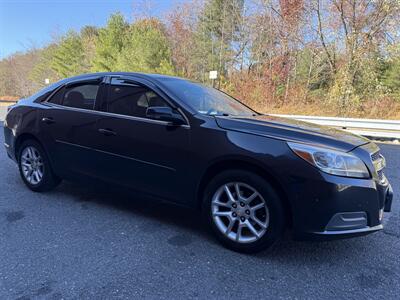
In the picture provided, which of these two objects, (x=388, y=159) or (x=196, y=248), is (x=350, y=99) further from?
(x=196, y=248)

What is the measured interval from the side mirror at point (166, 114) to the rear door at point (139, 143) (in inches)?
2.0

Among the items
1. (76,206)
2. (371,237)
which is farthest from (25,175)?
(371,237)

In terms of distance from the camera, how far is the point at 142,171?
3.39 metres

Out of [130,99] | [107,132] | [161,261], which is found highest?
[130,99]

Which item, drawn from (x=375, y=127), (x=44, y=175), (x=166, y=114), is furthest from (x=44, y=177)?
(x=375, y=127)

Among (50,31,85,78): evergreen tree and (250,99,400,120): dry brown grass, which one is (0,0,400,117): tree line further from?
(50,31,85,78): evergreen tree

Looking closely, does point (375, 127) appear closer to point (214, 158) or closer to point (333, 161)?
point (333, 161)

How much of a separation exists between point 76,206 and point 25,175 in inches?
41.5

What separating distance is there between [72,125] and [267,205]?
7.98 feet

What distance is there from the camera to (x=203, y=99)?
3.67 m

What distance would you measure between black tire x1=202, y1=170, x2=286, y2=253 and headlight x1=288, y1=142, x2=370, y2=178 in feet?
1.28

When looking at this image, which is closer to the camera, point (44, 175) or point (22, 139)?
point (44, 175)

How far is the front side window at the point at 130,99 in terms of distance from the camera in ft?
11.3

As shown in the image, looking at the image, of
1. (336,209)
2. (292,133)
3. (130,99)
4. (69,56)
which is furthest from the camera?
(69,56)
